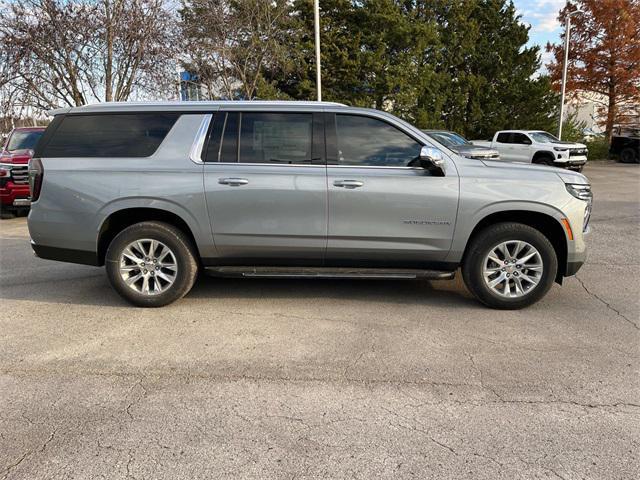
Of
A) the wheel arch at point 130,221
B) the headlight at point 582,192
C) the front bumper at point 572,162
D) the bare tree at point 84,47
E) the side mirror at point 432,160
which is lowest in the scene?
the front bumper at point 572,162

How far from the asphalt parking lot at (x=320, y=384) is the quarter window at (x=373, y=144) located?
1.44 m

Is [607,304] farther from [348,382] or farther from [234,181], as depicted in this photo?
[234,181]

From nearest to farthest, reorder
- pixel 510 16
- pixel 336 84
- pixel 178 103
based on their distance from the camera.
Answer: pixel 178 103 → pixel 336 84 → pixel 510 16

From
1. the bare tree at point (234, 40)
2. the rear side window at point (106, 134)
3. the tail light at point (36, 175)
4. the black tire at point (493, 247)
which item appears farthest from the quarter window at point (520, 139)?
the tail light at point (36, 175)

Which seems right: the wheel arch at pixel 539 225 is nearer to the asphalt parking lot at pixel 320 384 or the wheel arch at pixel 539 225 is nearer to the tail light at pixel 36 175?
the asphalt parking lot at pixel 320 384

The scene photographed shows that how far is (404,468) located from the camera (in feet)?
8.06

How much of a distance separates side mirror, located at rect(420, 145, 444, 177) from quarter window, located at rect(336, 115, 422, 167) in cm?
15

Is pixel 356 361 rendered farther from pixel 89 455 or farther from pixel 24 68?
pixel 24 68

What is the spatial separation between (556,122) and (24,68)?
2541 cm

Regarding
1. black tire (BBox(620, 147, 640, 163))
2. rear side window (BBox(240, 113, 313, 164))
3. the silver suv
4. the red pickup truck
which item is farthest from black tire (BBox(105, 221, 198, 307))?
black tire (BBox(620, 147, 640, 163))

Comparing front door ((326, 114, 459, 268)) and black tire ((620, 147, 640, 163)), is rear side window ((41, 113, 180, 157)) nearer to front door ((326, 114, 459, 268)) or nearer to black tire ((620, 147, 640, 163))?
front door ((326, 114, 459, 268))

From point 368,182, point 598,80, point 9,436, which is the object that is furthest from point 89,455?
point 598,80

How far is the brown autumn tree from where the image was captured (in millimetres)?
25141

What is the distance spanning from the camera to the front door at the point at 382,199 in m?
4.42
